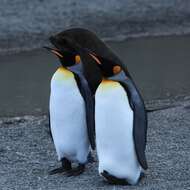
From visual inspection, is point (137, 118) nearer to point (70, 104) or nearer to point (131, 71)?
point (70, 104)

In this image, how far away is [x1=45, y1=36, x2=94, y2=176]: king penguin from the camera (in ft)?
22.5

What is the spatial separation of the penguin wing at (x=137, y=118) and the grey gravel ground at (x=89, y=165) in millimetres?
296

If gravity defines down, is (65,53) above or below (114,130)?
above

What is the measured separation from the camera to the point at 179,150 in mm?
8164

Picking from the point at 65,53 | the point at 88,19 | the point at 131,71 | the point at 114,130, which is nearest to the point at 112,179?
→ the point at 114,130

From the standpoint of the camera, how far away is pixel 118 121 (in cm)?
654

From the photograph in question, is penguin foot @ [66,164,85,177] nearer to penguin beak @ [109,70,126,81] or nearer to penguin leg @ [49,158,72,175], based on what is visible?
penguin leg @ [49,158,72,175]

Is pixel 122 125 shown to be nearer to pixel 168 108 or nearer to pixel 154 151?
pixel 154 151

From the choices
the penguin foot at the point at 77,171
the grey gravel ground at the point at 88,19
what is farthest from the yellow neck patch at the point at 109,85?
the grey gravel ground at the point at 88,19

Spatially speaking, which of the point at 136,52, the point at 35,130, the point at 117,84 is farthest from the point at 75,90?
the point at 136,52

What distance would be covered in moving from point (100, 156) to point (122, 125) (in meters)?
0.34

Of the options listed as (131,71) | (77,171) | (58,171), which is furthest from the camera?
(131,71)

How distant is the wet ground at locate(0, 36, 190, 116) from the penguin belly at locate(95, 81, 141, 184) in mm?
4581

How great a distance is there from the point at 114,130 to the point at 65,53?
81 cm
